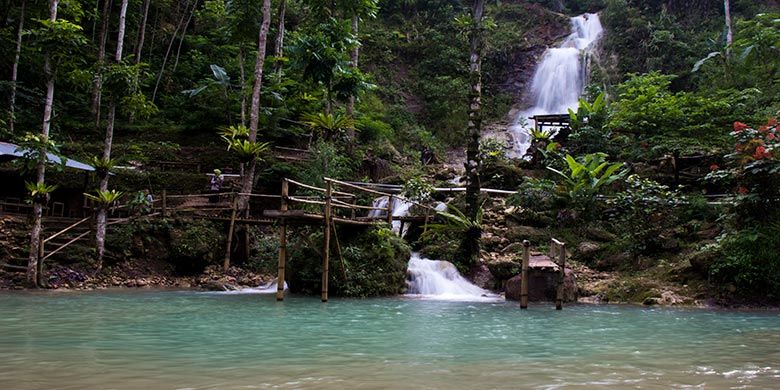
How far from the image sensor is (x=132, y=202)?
51.4 ft

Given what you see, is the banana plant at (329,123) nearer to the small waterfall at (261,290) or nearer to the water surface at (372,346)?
the small waterfall at (261,290)

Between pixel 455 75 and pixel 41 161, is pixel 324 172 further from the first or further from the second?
pixel 455 75

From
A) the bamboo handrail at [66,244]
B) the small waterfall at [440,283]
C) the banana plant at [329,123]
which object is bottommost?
the small waterfall at [440,283]

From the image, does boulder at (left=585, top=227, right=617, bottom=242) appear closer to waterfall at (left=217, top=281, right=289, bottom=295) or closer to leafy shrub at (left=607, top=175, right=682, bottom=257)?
leafy shrub at (left=607, top=175, right=682, bottom=257)

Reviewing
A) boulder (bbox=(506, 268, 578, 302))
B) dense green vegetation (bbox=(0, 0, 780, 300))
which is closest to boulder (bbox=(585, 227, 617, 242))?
dense green vegetation (bbox=(0, 0, 780, 300))

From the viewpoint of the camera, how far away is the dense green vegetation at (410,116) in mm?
13570

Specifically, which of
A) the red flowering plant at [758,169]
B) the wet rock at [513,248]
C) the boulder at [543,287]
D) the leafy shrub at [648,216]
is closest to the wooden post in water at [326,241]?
the boulder at [543,287]

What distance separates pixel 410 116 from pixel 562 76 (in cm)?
960

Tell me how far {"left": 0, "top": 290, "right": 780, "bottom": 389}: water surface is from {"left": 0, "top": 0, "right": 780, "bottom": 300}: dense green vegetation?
3245 mm

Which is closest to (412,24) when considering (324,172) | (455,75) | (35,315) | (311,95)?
(455,75)

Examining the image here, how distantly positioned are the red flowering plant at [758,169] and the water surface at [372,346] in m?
2.48

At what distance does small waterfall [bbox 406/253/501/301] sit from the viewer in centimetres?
1389

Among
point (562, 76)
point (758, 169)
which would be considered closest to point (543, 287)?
point (758, 169)

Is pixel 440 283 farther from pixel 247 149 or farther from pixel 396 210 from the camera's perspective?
pixel 247 149
